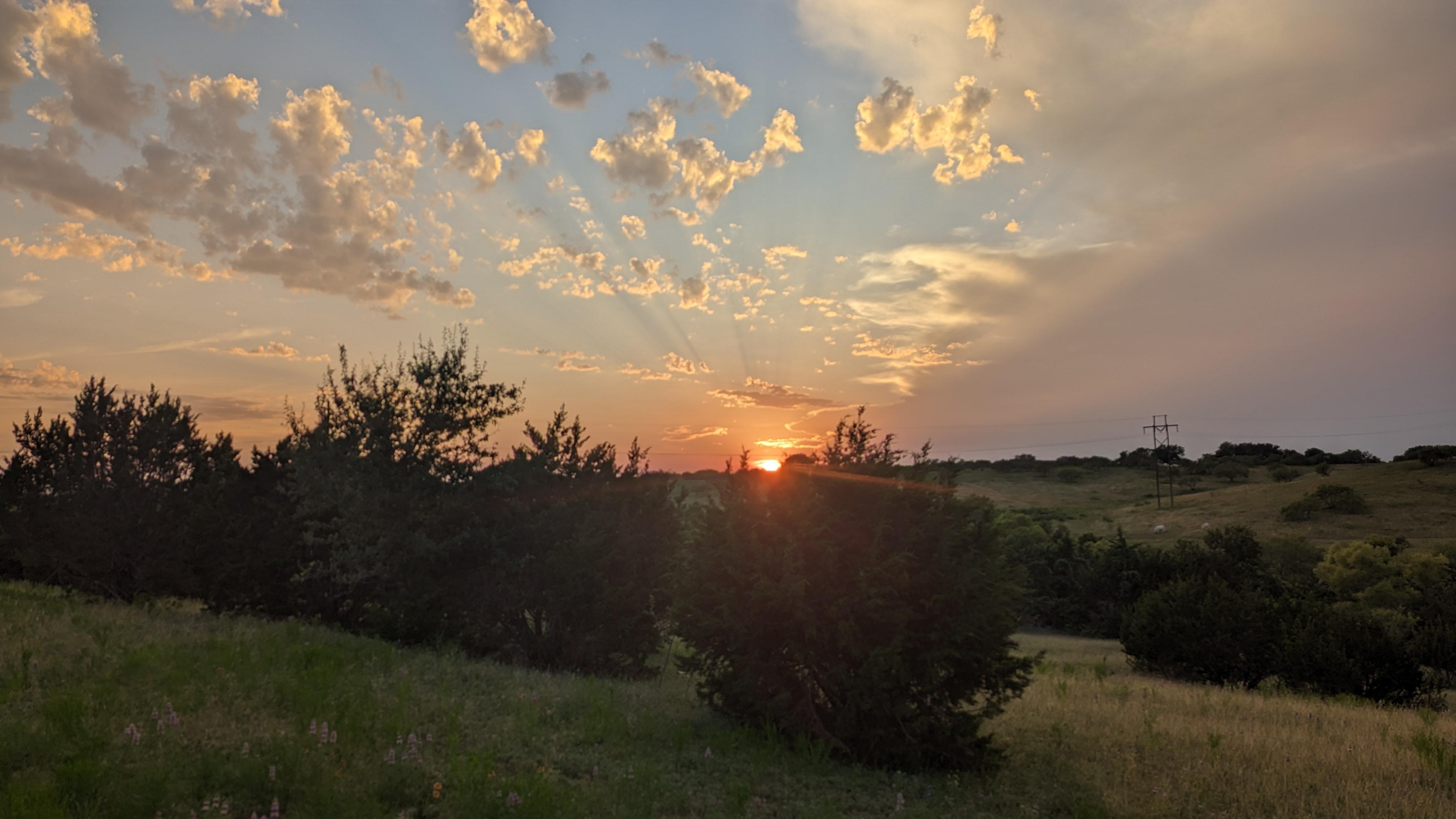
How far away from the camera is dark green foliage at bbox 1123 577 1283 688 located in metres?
21.5

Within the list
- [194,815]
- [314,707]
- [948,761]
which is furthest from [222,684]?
[948,761]

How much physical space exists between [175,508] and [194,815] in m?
21.2

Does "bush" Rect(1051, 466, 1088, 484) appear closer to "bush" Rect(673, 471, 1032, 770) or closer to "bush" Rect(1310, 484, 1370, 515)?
"bush" Rect(1310, 484, 1370, 515)

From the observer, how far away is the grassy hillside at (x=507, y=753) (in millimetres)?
6180

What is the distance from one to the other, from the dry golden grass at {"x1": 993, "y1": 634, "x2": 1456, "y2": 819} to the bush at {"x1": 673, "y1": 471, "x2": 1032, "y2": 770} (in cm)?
144

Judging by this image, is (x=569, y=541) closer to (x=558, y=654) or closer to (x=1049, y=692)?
(x=558, y=654)

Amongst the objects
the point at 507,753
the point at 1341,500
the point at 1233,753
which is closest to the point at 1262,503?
the point at 1341,500

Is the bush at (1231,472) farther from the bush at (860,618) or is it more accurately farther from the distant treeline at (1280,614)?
the bush at (860,618)

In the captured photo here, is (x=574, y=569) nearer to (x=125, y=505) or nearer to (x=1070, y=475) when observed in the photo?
(x=125, y=505)

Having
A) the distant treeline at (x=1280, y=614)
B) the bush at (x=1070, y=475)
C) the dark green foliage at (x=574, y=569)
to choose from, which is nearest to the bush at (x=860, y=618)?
the distant treeline at (x=1280, y=614)

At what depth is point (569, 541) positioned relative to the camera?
57.3 ft

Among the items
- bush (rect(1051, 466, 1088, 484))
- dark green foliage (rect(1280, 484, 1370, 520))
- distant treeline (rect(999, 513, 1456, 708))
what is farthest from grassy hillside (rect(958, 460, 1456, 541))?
distant treeline (rect(999, 513, 1456, 708))

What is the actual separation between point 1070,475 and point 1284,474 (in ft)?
99.0

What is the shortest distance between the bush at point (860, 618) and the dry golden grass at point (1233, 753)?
4.72 ft
